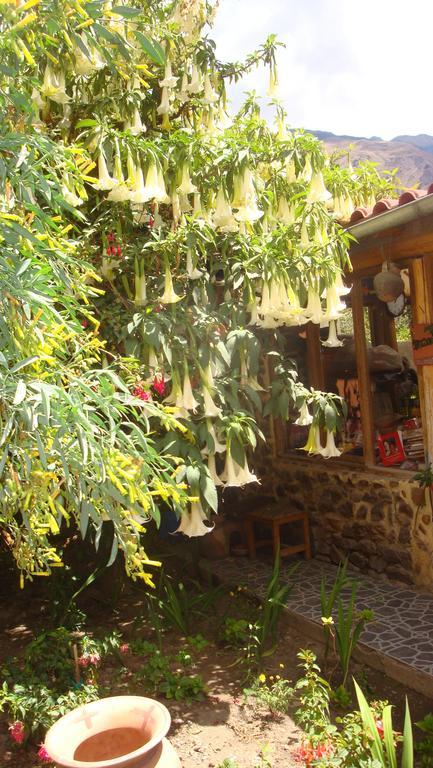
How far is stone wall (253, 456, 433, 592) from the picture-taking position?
5.28 m

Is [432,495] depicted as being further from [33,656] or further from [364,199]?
[33,656]

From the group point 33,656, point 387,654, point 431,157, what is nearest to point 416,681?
point 387,654

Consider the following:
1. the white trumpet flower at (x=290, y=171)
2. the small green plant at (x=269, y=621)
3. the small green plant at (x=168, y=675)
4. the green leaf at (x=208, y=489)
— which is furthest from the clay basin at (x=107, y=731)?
the white trumpet flower at (x=290, y=171)

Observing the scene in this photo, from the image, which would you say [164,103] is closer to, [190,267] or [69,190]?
[190,267]

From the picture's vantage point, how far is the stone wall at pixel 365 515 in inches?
208

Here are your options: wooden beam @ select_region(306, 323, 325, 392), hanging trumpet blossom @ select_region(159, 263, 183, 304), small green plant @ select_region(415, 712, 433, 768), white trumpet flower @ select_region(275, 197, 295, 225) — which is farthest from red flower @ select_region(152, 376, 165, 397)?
wooden beam @ select_region(306, 323, 325, 392)

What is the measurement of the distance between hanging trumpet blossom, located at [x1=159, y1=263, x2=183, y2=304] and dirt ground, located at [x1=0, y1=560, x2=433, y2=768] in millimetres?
2360

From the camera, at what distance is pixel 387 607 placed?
503 centimetres

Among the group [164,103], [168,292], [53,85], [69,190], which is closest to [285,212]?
[164,103]

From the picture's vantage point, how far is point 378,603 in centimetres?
512

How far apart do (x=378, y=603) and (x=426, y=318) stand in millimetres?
2277

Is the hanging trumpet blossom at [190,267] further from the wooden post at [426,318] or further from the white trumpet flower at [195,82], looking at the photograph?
the wooden post at [426,318]

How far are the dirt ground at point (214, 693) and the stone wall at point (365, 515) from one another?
1.24 meters

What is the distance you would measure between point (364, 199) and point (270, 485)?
314cm
